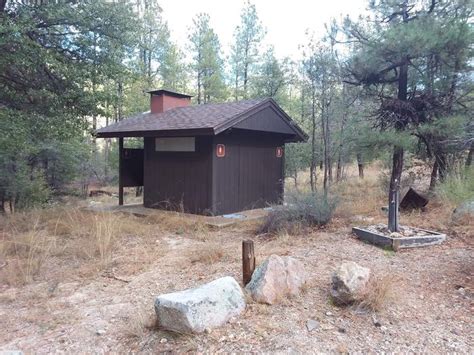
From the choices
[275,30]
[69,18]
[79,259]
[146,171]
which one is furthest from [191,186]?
[275,30]

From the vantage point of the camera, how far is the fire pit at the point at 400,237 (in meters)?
4.71

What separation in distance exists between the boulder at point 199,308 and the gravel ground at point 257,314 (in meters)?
0.07

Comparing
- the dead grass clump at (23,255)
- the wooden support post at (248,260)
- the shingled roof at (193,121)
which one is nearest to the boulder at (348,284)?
the wooden support post at (248,260)

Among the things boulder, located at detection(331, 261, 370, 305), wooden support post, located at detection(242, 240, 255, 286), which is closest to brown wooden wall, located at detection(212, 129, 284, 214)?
wooden support post, located at detection(242, 240, 255, 286)

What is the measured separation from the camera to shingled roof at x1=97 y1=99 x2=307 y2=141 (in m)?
6.70

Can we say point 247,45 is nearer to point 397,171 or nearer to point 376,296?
point 397,171

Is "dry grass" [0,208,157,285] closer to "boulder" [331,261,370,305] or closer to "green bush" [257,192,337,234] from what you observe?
"green bush" [257,192,337,234]

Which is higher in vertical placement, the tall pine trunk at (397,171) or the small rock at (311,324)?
the tall pine trunk at (397,171)

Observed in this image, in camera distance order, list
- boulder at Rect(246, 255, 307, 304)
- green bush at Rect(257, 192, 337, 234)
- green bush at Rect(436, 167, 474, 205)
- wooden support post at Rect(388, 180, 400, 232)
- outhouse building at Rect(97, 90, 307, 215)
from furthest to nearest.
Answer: outhouse building at Rect(97, 90, 307, 215) < green bush at Rect(257, 192, 337, 234) < wooden support post at Rect(388, 180, 400, 232) < green bush at Rect(436, 167, 474, 205) < boulder at Rect(246, 255, 307, 304)

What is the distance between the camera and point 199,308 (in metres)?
2.59

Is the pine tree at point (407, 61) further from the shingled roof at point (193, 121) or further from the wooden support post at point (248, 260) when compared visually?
the wooden support post at point (248, 260)

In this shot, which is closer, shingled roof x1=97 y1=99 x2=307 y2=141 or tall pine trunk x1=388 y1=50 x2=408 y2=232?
tall pine trunk x1=388 y1=50 x2=408 y2=232

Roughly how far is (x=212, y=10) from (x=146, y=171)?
12.3 m

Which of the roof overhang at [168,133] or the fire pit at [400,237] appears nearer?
the fire pit at [400,237]
